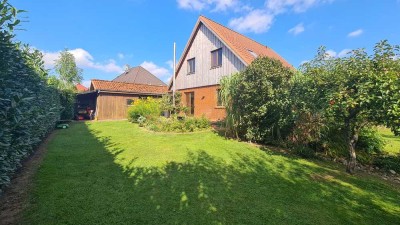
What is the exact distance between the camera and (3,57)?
3.07 m

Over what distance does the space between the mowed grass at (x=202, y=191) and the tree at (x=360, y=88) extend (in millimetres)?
1531

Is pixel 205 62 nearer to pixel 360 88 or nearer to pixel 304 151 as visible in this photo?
pixel 304 151

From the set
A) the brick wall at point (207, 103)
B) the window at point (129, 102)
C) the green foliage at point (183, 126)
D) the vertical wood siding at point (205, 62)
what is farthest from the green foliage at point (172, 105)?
the window at point (129, 102)

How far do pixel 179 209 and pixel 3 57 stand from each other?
12.1ft

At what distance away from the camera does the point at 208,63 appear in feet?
51.4

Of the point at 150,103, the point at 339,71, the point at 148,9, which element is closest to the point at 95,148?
the point at 339,71

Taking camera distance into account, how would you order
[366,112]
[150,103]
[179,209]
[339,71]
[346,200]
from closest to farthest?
[179,209] < [346,200] < [366,112] < [339,71] < [150,103]

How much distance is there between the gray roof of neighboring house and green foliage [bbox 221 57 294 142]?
82.5 ft

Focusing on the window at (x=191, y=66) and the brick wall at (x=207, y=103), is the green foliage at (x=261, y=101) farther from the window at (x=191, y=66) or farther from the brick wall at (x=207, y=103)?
the window at (x=191, y=66)

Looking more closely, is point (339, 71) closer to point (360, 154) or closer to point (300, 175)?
A: point (300, 175)

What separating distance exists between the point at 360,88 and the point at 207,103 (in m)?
11.5

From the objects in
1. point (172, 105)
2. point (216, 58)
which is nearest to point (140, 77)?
point (172, 105)

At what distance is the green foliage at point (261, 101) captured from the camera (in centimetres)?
748

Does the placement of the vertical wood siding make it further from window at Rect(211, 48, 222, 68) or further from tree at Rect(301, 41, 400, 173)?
tree at Rect(301, 41, 400, 173)
